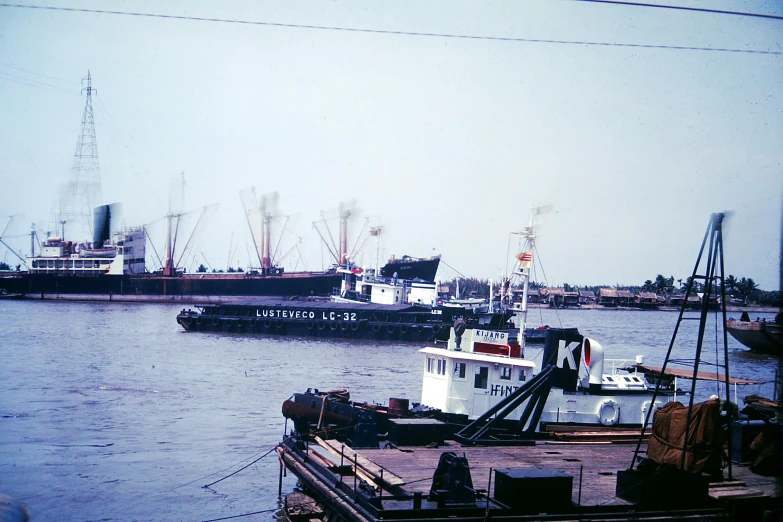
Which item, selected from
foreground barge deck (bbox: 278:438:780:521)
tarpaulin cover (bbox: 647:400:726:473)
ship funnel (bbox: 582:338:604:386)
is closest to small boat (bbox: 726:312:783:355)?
ship funnel (bbox: 582:338:604:386)

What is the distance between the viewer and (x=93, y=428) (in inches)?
938

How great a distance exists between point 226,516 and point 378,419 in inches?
165

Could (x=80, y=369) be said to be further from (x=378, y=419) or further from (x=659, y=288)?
(x=659, y=288)

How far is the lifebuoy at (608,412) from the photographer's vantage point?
1998 centimetres

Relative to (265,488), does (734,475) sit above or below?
above

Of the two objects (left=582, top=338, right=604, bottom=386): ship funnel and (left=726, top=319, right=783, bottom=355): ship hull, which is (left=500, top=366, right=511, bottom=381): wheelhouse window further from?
(left=726, top=319, right=783, bottom=355): ship hull

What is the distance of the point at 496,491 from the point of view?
34.8ft

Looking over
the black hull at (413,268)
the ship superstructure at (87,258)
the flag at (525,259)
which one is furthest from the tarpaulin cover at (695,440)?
the ship superstructure at (87,258)

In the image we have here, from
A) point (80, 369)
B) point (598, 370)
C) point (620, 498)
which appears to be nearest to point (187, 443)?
point (598, 370)

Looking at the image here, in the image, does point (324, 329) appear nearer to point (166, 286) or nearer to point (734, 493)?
point (734, 493)

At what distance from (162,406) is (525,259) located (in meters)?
15.6

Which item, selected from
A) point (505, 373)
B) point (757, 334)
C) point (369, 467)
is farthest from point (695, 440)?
point (757, 334)

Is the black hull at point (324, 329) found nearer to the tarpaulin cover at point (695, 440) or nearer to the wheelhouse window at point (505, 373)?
the wheelhouse window at point (505, 373)

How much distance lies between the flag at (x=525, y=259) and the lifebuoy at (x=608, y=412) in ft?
14.7
